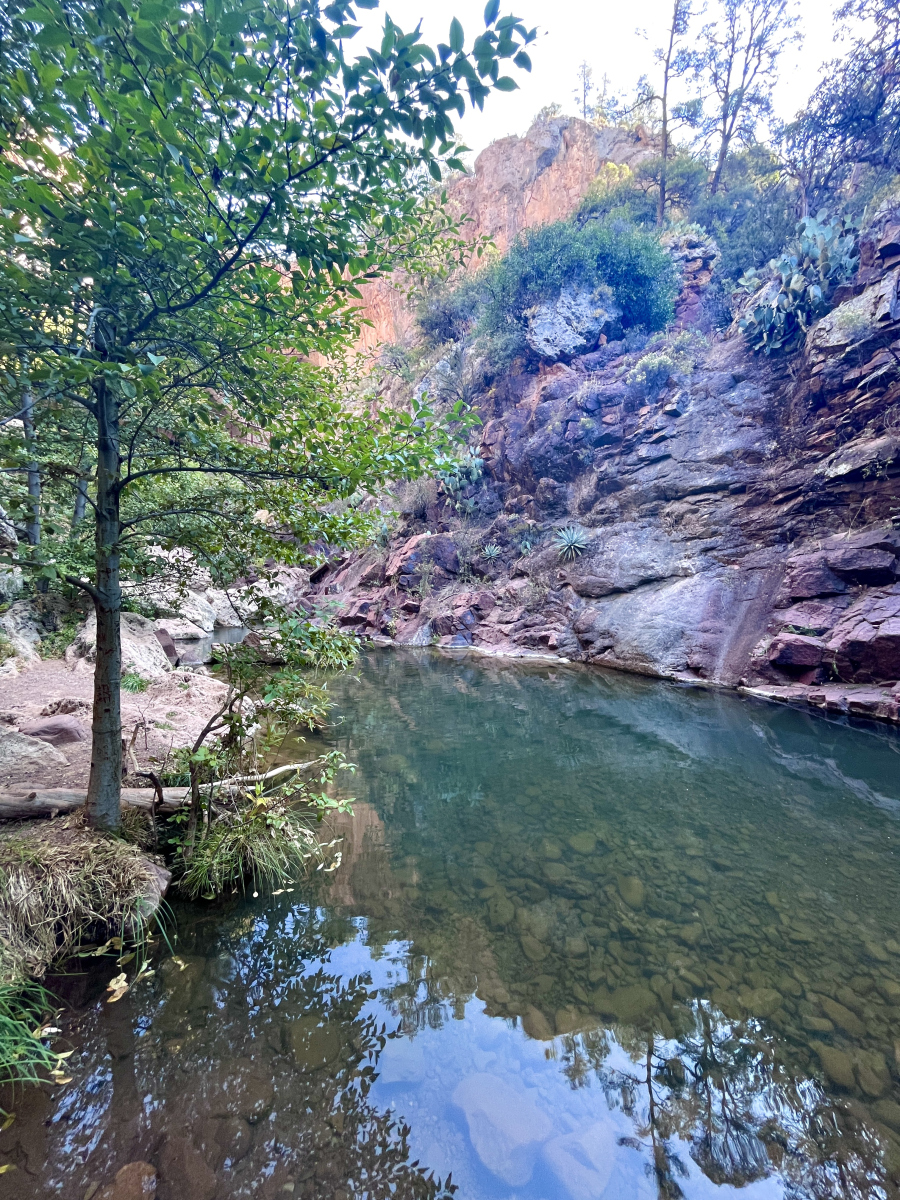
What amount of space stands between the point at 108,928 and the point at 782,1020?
176 inches

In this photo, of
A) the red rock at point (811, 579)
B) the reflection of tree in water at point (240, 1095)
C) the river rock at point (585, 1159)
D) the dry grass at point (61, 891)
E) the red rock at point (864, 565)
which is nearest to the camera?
the reflection of tree in water at point (240, 1095)

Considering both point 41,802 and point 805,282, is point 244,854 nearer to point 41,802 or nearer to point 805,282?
point 41,802

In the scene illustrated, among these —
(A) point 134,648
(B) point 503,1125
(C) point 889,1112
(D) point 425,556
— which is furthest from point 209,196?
(D) point 425,556

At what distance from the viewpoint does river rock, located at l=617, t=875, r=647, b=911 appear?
4355mm

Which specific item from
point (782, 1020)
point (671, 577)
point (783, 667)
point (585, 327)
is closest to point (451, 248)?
point (782, 1020)

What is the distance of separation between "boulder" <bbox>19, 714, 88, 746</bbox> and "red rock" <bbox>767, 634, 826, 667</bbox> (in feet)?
43.1

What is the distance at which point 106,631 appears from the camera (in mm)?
3418

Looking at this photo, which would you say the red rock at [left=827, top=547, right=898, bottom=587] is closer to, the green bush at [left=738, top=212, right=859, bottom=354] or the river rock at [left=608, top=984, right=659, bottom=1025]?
the green bush at [left=738, top=212, right=859, bottom=354]

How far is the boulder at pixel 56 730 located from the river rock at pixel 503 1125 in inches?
213

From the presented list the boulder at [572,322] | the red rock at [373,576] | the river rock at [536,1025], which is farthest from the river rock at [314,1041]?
the boulder at [572,322]

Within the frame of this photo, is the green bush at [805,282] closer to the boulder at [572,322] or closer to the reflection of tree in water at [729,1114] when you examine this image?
the boulder at [572,322]

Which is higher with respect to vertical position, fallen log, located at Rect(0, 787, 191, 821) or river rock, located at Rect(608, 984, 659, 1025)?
fallen log, located at Rect(0, 787, 191, 821)

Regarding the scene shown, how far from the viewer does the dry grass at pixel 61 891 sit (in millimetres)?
3008

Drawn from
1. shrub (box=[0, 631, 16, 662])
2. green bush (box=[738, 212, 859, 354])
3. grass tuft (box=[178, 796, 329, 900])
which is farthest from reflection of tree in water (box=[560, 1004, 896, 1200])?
green bush (box=[738, 212, 859, 354])
